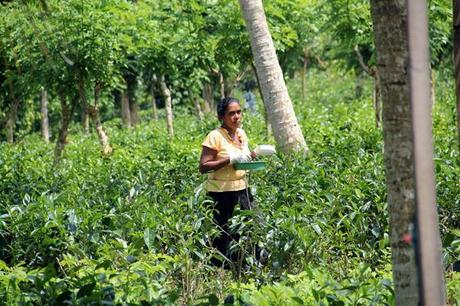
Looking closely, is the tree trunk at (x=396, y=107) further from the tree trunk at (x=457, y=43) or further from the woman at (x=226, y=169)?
the woman at (x=226, y=169)

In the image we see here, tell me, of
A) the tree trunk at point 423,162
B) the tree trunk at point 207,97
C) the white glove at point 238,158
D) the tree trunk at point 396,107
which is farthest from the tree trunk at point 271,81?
the tree trunk at point 207,97

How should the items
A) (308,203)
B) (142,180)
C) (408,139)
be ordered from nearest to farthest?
1. (408,139)
2. (308,203)
3. (142,180)

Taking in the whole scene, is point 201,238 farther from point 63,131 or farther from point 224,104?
point 63,131

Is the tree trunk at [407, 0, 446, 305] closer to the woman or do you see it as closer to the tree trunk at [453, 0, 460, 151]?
the tree trunk at [453, 0, 460, 151]

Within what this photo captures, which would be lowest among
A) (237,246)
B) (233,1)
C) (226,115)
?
(237,246)

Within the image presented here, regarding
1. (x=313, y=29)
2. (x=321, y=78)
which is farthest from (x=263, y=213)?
(x=321, y=78)

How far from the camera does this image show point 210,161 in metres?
6.55

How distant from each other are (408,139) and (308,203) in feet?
8.50

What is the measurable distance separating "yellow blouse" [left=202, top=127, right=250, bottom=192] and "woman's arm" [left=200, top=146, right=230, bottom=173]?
4cm

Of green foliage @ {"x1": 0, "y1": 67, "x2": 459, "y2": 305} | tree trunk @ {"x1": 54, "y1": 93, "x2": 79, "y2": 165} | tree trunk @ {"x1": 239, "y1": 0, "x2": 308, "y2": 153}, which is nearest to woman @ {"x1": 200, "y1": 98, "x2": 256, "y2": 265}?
green foliage @ {"x1": 0, "y1": 67, "x2": 459, "y2": 305}

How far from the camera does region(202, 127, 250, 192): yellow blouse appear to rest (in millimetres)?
6630

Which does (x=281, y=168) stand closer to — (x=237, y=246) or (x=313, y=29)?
(x=237, y=246)

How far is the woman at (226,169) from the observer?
6.60 m

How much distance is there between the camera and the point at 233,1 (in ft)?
43.1
